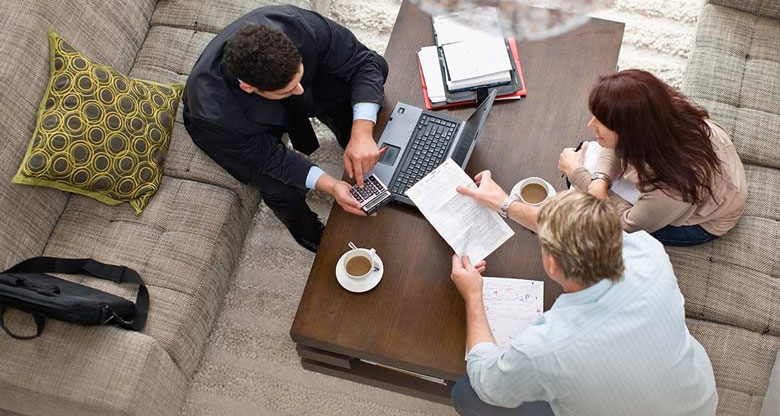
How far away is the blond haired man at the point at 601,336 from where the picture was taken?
1408 mm

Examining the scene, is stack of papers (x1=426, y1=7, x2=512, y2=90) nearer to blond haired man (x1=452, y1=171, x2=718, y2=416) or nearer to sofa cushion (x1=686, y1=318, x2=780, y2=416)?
blond haired man (x1=452, y1=171, x2=718, y2=416)

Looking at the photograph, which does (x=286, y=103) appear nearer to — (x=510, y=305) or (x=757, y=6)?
(x=510, y=305)

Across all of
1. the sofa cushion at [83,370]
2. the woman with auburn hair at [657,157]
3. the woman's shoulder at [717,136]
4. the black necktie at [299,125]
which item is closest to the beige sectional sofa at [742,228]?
the woman with auburn hair at [657,157]

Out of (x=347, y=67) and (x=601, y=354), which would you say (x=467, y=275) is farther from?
(x=347, y=67)

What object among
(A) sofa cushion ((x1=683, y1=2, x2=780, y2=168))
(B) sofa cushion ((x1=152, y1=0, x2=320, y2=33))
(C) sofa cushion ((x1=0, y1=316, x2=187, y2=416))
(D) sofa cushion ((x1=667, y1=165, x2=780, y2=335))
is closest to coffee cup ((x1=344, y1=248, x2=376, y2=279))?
(C) sofa cushion ((x1=0, y1=316, x2=187, y2=416))

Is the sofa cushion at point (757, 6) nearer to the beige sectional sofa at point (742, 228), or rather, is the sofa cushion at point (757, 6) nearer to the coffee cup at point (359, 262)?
the beige sectional sofa at point (742, 228)

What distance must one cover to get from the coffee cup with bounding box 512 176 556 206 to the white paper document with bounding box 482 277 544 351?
232mm

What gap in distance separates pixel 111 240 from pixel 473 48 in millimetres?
1294

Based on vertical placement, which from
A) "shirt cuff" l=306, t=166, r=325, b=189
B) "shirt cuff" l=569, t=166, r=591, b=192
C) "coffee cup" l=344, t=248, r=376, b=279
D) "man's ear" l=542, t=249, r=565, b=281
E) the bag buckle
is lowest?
the bag buckle

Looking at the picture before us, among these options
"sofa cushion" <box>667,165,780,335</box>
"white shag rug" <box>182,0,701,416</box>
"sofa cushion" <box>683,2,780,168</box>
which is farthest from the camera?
"white shag rug" <box>182,0,701,416</box>

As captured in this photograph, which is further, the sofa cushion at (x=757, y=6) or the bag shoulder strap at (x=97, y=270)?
the sofa cushion at (x=757, y=6)

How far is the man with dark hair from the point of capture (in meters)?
1.92

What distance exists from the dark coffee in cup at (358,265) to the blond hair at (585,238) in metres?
0.56

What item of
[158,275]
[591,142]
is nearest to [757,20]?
[591,142]
